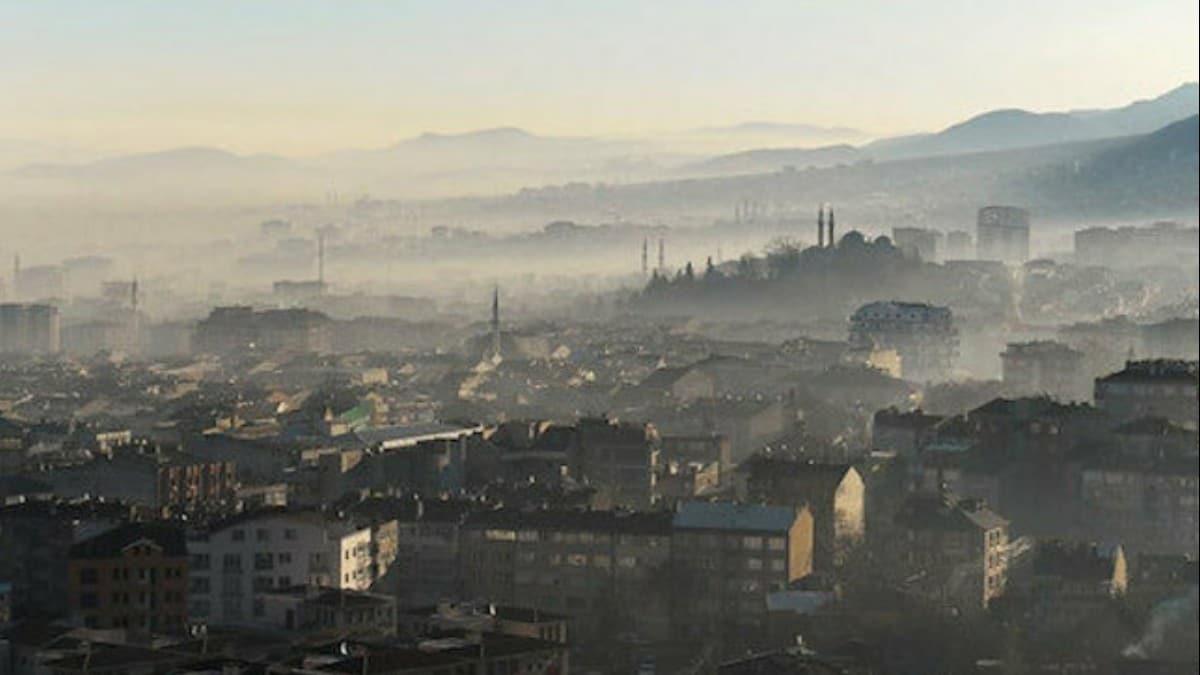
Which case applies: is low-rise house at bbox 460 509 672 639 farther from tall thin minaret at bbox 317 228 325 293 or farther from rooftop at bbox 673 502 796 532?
tall thin minaret at bbox 317 228 325 293

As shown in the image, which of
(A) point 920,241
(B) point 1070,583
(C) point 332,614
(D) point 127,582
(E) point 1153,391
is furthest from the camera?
(A) point 920,241

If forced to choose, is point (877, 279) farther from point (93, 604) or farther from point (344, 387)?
point (93, 604)

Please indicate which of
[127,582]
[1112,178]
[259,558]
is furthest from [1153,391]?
[1112,178]

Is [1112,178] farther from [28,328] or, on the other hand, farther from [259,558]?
[259,558]

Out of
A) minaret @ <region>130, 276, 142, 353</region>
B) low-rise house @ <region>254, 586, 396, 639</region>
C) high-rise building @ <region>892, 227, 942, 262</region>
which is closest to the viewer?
low-rise house @ <region>254, 586, 396, 639</region>

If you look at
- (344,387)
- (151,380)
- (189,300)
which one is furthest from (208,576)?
(189,300)

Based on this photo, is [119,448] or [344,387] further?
[344,387]

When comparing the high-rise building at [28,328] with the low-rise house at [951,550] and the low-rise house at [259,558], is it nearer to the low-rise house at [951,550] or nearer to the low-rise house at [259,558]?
the low-rise house at [951,550]

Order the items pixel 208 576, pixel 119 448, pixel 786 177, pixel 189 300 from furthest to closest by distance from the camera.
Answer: pixel 786 177 → pixel 189 300 → pixel 119 448 → pixel 208 576

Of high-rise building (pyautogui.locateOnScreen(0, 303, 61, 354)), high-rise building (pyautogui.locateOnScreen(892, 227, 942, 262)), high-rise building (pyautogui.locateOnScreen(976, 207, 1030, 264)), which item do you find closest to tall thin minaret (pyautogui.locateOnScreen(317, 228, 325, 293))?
high-rise building (pyautogui.locateOnScreen(0, 303, 61, 354))

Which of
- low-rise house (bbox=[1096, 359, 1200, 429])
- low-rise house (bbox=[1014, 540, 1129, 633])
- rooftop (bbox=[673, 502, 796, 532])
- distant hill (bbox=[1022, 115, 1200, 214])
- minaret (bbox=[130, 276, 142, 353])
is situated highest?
distant hill (bbox=[1022, 115, 1200, 214])

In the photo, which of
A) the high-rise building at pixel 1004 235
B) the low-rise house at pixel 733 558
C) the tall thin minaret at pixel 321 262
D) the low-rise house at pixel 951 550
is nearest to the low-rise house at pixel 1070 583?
the low-rise house at pixel 951 550
